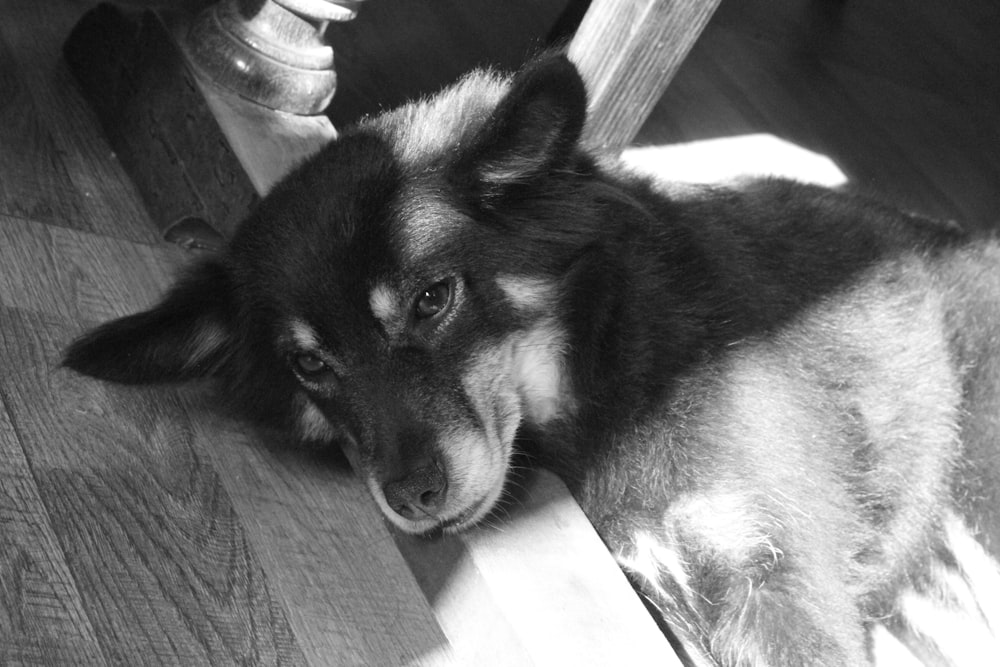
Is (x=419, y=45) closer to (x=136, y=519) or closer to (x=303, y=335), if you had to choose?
(x=303, y=335)

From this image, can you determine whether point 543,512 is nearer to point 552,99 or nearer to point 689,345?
point 689,345

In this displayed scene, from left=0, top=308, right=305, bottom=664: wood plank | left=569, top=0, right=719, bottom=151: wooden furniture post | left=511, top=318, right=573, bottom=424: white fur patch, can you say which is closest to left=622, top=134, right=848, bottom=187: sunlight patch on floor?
left=569, top=0, right=719, bottom=151: wooden furniture post

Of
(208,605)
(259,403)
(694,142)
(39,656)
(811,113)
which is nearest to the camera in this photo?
(39,656)

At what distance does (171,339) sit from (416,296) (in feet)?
1.76

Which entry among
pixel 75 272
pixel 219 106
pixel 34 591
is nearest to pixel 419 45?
pixel 219 106

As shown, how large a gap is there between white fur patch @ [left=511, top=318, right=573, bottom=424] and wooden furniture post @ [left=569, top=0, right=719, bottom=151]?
48 centimetres

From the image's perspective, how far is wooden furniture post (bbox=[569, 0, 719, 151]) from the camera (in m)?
2.25

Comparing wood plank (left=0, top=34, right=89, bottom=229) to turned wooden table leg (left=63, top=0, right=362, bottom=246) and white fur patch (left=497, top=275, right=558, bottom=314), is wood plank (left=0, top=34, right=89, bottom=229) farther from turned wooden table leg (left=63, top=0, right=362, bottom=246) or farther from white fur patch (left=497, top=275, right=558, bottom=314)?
white fur patch (left=497, top=275, right=558, bottom=314)

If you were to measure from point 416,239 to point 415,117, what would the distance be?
35cm

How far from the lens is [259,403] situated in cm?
222

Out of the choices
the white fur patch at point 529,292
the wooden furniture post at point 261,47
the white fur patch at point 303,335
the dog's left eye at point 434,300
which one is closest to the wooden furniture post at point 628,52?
the white fur patch at point 529,292

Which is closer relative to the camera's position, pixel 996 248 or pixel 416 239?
pixel 416 239

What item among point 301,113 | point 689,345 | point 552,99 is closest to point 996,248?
point 689,345

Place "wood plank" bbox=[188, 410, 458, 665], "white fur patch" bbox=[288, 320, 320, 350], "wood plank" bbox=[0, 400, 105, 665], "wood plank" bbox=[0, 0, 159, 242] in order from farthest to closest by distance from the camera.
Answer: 1. "wood plank" bbox=[0, 0, 159, 242]
2. "white fur patch" bbox=[288, 320, 320, 350]
3. "wood plank" bbox=[188, 410, 458, 665]
4. "wood plank" bbox=[0, 400, 105, 665]
